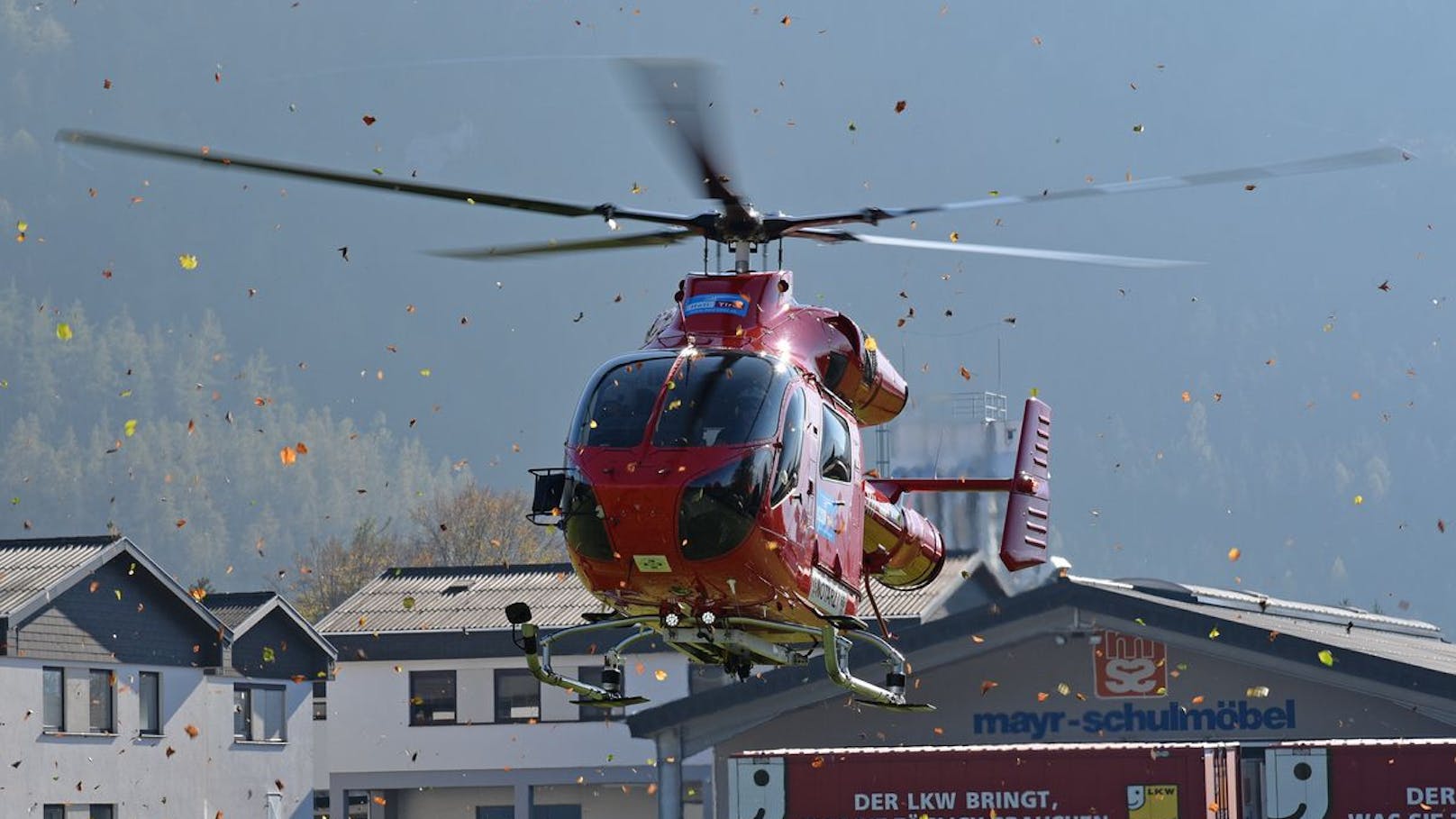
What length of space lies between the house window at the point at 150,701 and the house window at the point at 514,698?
27.3ft

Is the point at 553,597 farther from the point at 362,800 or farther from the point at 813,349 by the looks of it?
the point at 813,349

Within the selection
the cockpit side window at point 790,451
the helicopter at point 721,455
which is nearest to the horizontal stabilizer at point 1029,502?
the helicopter at point 721,455

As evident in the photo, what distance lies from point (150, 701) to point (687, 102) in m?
31.6

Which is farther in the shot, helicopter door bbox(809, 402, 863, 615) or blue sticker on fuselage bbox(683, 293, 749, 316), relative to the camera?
blue sticker on fuselage bbox(683, 293, 749, 316)

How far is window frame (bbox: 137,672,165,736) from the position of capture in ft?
136

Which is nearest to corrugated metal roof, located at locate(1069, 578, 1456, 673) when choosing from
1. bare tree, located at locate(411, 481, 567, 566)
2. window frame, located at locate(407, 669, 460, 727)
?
window frame, located at locate(407, 669, 460, 727)

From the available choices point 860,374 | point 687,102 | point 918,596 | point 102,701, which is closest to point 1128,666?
point 860,374

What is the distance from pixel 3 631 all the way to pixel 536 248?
25760 mm

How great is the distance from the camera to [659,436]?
14844 millimetres

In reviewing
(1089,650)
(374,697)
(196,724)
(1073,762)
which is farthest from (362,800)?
(1073,762)

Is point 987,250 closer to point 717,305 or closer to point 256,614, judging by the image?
point 717,305

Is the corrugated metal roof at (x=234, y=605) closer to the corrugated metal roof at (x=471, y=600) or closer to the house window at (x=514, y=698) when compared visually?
the corrugated metal roof at (x=471, y=600)

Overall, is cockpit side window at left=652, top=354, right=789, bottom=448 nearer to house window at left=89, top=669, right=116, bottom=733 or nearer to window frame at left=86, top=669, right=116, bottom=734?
window frame at left=86, top=669, right=116, bottom=734

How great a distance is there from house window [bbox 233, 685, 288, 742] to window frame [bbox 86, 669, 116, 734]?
426 cm
